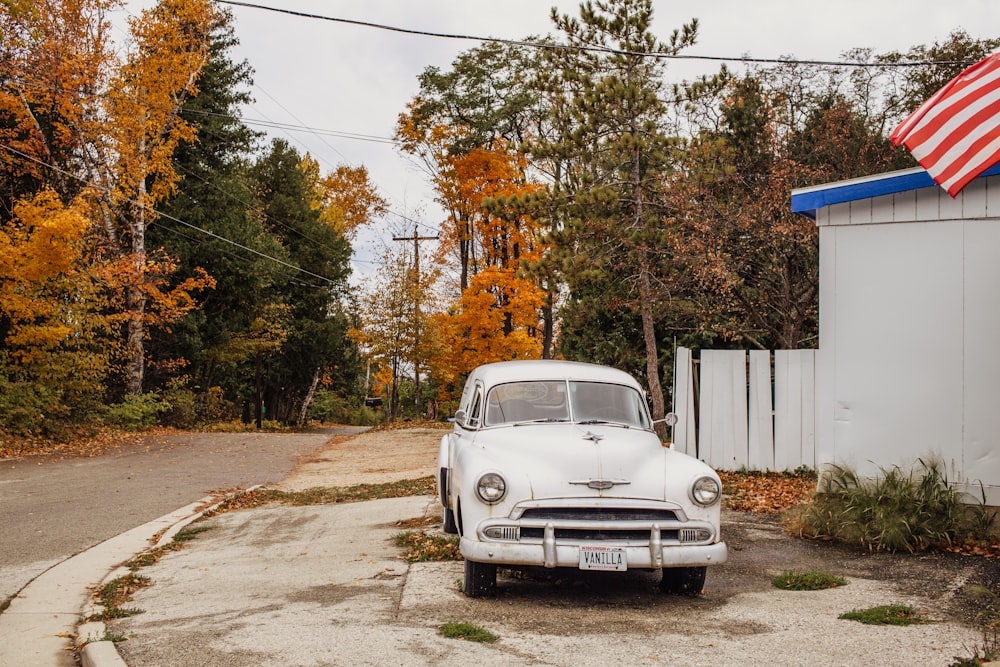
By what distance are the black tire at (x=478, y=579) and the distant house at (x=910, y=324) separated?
14.3 ft

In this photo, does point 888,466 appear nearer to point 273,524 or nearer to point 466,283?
point 273,524

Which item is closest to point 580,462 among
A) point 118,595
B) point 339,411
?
point 118,595

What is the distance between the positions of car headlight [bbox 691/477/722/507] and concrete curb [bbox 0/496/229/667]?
3.97 metres

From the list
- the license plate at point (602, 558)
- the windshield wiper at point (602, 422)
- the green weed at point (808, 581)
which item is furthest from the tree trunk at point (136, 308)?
the green weed at point (808, 581)

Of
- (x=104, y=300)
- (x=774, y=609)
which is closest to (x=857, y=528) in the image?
(x=774, y=609)

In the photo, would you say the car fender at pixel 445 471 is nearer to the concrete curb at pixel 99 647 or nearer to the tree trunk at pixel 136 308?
the concrete curb at pixel 99 647

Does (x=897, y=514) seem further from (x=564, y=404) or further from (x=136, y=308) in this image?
(x=136, y=308)

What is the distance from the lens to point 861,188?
9.34 meters

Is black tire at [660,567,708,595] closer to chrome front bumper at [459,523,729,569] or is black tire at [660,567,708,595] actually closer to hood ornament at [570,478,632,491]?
chrome front bumper at [459,523,729,569]

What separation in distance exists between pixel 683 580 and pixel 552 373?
2.30m

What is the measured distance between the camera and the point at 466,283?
126ft

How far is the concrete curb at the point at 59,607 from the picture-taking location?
19.2 ft

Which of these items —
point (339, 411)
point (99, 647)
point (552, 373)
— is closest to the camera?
point (99, 647)

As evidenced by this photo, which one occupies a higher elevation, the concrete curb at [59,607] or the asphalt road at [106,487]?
the concrete curb at [59,607]
